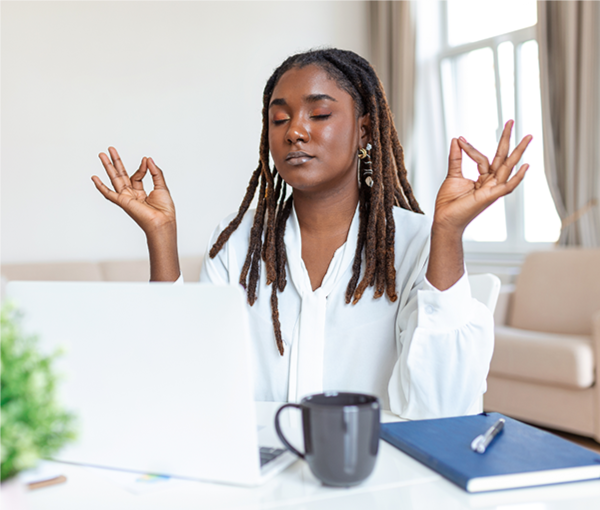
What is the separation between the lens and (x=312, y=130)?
1.27 meters

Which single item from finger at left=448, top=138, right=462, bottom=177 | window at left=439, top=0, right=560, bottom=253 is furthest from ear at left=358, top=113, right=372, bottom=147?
window at left=439, top=0, right=560, bottom=253

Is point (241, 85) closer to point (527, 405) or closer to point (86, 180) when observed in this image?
point (86, 180)

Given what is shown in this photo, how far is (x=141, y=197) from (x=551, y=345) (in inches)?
83.6

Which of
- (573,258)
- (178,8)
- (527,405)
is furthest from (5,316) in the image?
(178,8)

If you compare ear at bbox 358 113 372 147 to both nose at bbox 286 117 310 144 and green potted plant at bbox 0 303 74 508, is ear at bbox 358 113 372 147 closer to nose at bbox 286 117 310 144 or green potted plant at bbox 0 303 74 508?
nose at bbox 286 117 310 144

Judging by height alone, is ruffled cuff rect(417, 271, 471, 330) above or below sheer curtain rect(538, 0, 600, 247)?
below

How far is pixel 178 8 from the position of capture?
3.86m

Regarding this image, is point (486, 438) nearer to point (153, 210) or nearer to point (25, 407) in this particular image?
point (25, 407)

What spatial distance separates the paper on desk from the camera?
0.65m

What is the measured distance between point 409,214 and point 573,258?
2207mm

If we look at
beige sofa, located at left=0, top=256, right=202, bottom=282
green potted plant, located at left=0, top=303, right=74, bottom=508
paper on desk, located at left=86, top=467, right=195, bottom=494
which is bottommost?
paper on desk, located at left=86, top=467, right=195, bottom=494

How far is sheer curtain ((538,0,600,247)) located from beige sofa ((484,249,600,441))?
32 cm

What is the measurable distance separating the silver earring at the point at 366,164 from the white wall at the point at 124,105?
8.03 feet

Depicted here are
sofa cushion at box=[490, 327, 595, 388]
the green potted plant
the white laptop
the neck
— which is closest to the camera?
the green potted plant
